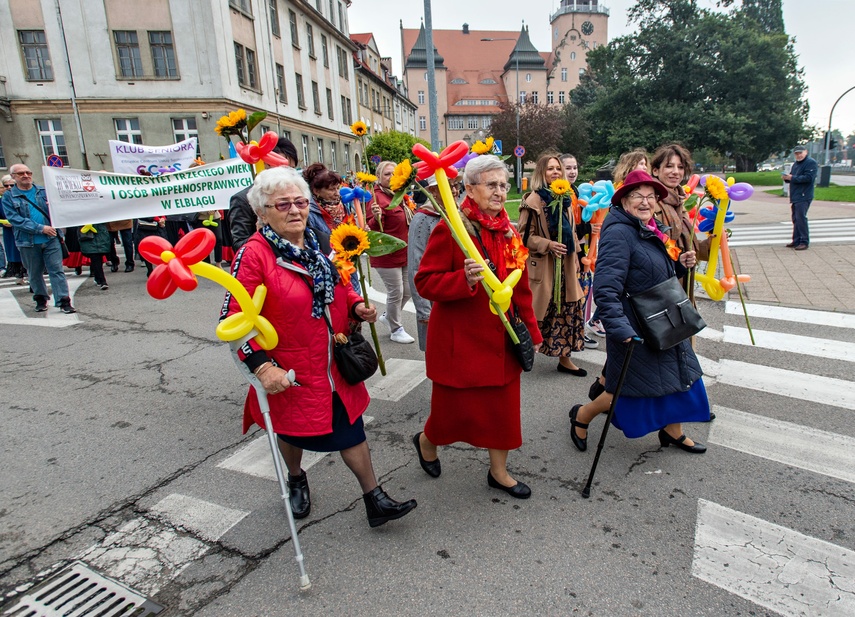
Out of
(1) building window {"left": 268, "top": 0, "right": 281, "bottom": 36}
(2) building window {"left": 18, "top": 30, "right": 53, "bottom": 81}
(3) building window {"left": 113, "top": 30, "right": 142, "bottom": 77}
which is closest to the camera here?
(2) building window {"left": 18, "top": 30, "right": 53, "bottom": 81}

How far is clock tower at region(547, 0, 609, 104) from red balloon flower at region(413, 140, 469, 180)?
92910 millimetres

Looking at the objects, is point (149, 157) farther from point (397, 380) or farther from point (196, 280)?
point (196, 280)

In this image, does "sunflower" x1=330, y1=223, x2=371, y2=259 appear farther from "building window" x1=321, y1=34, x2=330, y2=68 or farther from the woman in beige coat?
"building window" x1=321, y1=34, x2=330, y2=68

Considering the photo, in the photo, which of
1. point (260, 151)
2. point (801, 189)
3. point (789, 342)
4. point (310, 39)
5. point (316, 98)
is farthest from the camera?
point (316, 98)

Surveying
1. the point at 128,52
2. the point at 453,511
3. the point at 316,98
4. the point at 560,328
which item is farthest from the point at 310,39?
the point at 453,511

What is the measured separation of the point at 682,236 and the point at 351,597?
3244 mm

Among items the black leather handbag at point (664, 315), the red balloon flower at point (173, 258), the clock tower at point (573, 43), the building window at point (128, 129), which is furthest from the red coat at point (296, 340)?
the clock tower at point (573, 43)

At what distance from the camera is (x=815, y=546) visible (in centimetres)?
256

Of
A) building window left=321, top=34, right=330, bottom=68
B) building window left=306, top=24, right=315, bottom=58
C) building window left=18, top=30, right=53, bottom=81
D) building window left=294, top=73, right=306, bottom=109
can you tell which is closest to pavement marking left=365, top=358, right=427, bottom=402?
building window left=18, top=30, right=53, bottom=81

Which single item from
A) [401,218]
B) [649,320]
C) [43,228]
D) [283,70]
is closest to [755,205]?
[401,218]

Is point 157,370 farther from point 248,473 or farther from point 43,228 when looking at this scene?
point 43,228

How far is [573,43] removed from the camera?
8706cm

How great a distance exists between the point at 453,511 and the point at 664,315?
1.63 metres

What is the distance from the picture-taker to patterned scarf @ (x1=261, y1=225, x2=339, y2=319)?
2408 millimetres
